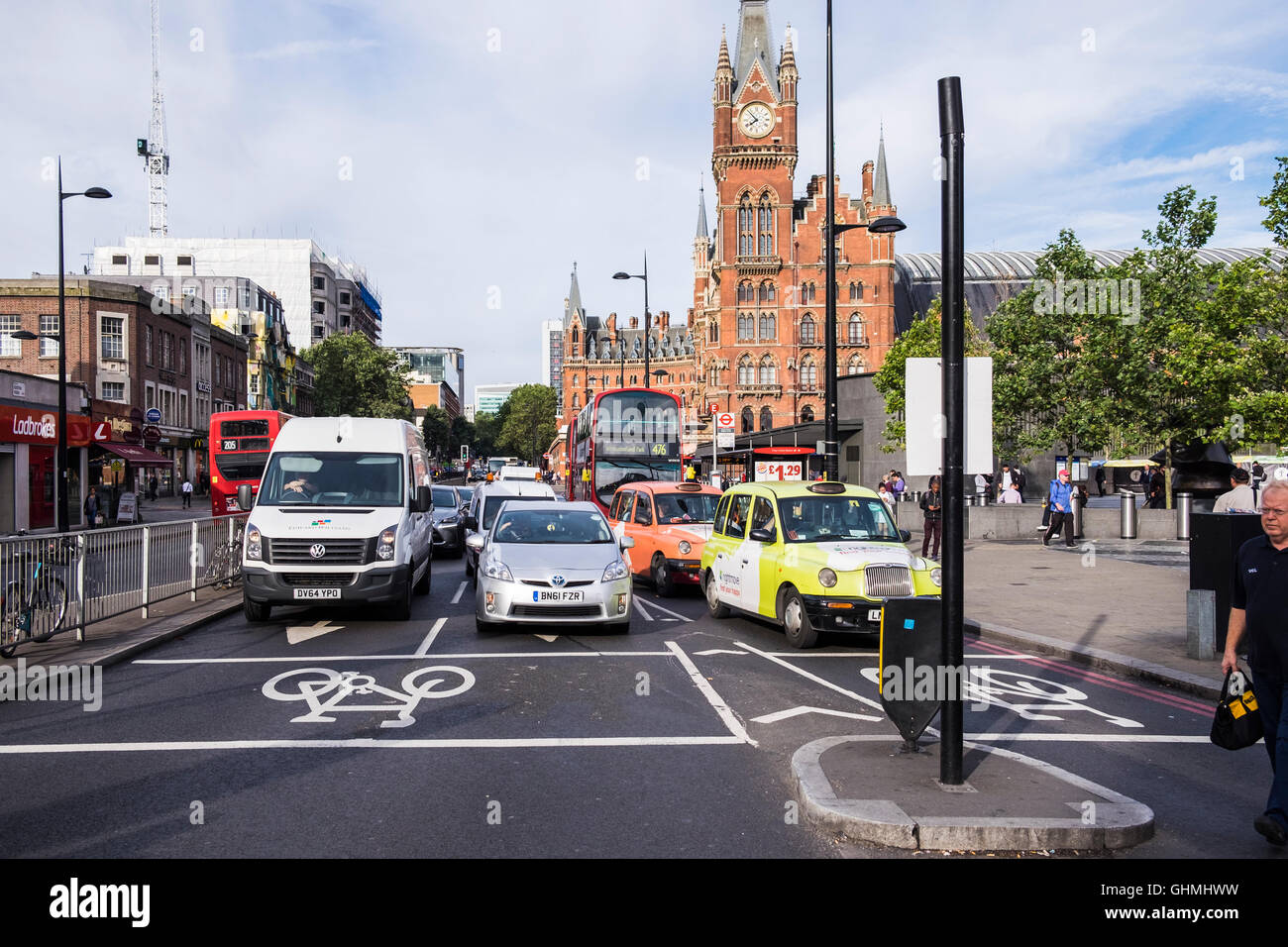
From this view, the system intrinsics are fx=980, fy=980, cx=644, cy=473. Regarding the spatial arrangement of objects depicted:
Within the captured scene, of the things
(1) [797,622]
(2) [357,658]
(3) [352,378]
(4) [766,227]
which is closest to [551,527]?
(2) [357,658]

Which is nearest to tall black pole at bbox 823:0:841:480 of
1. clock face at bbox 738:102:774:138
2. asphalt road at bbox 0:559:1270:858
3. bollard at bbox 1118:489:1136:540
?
asphalt road at bbox 0:559:1270:858

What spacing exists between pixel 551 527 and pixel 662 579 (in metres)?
3.70

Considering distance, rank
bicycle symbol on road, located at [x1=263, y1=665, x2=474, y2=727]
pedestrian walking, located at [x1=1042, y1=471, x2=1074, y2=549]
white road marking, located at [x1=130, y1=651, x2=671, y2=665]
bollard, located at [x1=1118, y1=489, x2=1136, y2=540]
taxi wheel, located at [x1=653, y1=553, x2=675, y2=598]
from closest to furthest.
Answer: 1. bicycle symbol on road, located at [x1=263, y1=665, x2=474, y2=727]
2. white road marking, located at [x1=130, y1=651, x2=671, y2=665]
3. taxi wheel, located at [x1=653, y1=553, x2=675, y2=598]
4. pedestrian walking, located at [x1=1042, y1=471, x2=1074, y2=549]
5. bollard, located at [x1=1118, y1=489, x2=1136, y2=540]

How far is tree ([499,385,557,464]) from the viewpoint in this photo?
157250 millimetres

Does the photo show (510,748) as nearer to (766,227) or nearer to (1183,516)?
(1183,516)

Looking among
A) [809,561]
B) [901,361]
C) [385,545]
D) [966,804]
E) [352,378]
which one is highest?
[352,378]

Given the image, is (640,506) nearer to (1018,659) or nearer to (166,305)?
(1018,659)

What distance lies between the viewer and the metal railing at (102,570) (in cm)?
945

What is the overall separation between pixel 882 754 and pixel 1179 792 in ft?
5.67

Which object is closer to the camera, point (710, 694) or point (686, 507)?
point (710, 694)

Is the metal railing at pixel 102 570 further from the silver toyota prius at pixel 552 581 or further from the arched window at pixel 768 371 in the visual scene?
the arched window at pixel 768 371

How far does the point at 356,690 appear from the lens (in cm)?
841

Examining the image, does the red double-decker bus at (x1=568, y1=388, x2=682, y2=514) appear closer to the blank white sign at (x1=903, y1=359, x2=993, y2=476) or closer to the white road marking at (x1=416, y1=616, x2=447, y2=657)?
the white road marking at (x1=416, y1=616, x2=447, y2=657)

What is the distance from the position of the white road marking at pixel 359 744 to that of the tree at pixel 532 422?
149893 millimetres
